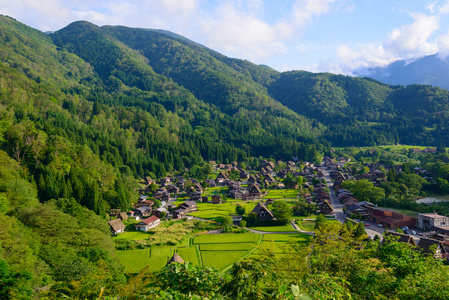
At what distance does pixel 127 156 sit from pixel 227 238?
184ft

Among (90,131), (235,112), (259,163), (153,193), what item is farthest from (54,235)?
(235,112)

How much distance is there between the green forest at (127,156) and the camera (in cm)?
1337


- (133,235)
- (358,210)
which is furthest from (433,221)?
(133,235)

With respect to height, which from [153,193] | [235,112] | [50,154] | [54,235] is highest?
[235,112]

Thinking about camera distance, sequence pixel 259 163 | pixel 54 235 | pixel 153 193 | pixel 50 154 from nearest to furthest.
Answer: pixel 54 235 → pixel 50 154 → pixel 153 193 → pixel 259 163

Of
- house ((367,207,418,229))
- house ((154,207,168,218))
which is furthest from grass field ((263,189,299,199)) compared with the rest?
house ((154,207,168,218))

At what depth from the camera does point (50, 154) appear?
51.9 meters

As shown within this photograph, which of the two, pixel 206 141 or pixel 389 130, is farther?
pixel 389 130

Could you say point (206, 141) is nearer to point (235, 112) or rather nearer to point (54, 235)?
point (235, 112)

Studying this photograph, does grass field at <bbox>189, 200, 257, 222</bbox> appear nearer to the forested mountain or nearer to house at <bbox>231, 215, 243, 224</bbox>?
house at <bbox>231, 215, 243, 224</bbox>

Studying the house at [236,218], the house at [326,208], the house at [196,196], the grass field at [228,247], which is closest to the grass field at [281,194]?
the house at [326,208]

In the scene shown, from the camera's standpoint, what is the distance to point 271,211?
165 ft

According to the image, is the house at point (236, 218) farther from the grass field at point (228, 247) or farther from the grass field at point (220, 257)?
the grass field at point (220, 257)

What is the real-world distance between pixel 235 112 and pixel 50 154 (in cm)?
13665
